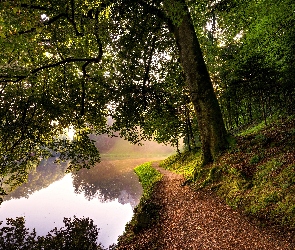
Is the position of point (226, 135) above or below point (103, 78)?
below

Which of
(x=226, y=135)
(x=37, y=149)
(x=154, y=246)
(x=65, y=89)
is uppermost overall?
(x=65, y=89)

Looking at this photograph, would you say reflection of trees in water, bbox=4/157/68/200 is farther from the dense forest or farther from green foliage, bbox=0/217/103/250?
the dense forest

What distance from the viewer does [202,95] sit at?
12.0m

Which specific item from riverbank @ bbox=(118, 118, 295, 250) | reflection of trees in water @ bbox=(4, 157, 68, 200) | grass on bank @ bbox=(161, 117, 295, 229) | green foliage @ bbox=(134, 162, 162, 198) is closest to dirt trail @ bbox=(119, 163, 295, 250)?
riverbank @ bbox=(118, 118, 295, 250)

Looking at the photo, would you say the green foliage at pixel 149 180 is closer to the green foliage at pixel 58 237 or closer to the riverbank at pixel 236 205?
the green foliage at pixel 58 237

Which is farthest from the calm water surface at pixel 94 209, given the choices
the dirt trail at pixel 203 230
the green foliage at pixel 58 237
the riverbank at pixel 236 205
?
the riverbank at pixel 236 205

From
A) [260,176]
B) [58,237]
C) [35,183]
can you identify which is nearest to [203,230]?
[260,176]

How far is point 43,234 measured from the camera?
13703 millimetres

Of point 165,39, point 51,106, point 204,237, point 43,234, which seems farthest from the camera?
point 165,39

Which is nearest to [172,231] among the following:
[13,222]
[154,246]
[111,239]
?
[154,246]

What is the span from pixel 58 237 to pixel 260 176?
1022cm

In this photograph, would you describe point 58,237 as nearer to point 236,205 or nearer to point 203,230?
point 203,230

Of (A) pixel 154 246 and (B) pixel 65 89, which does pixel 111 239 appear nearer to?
(A) pixel 154 246

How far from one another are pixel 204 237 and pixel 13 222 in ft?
50.3
